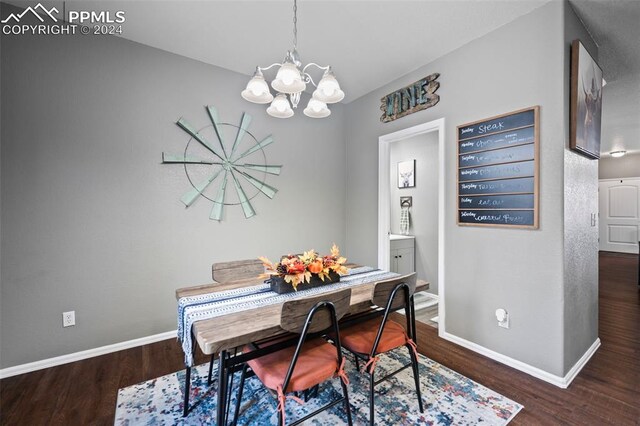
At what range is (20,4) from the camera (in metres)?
2.07

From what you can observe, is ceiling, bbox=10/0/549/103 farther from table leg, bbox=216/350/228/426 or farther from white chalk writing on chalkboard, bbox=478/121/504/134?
table leg, bbox=216/350/228/426

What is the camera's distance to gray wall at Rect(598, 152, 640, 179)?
701cm

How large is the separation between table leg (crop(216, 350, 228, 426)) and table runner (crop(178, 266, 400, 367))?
0.76ft

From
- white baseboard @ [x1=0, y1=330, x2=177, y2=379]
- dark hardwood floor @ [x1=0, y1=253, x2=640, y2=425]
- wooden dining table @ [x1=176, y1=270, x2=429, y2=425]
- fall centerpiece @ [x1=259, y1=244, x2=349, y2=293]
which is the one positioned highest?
fall centerpiece @ [x1=259, y1=244, x2=349, y2=293]

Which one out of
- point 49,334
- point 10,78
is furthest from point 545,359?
point 10,78

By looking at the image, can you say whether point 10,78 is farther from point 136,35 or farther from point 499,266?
point 499,266

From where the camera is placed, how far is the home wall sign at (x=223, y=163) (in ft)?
9.03

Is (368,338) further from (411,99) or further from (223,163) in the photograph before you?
(411,99)

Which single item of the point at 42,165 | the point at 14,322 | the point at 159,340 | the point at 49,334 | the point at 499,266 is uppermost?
the point at 42,165

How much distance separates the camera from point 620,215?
7.21 m

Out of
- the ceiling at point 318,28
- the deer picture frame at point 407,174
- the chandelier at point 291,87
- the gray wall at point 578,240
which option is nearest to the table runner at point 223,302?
the chandelier at point 291,87

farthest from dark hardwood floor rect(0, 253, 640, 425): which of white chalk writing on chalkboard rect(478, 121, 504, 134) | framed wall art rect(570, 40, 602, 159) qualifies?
white chalk writing on chalkboard rect(478, 121, 504, 134)

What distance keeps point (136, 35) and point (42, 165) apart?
1.30 meters
